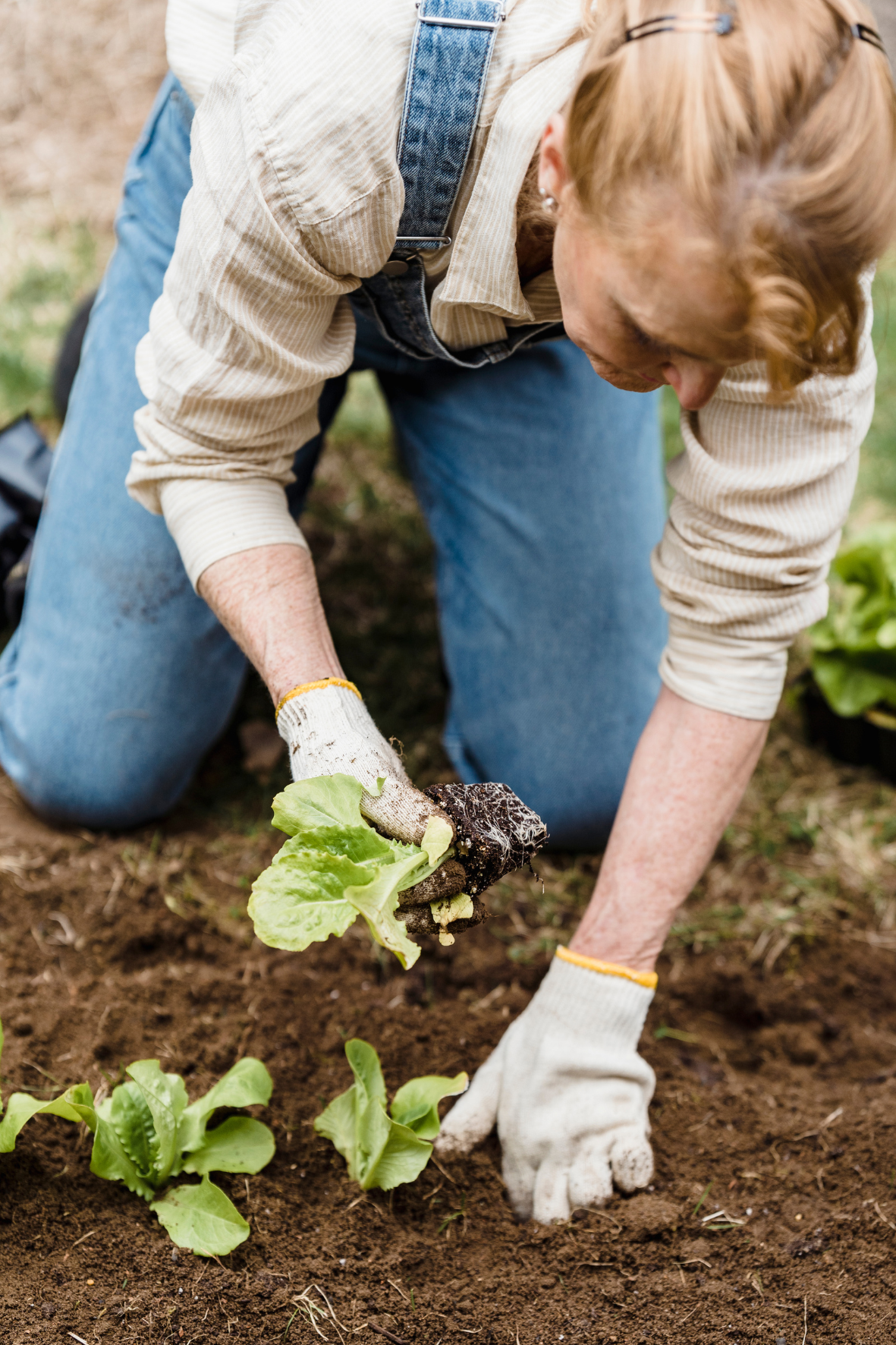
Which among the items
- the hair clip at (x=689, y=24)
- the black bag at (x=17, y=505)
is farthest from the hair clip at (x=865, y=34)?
the black bag at (x=17, y=505)

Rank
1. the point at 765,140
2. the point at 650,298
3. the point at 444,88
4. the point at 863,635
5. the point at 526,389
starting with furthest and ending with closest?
the point at 863,635, the point at 526,389, the point at 444,88, the point at 650,298, the point at 765,140

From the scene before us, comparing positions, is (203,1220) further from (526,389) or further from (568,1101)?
(526,389)

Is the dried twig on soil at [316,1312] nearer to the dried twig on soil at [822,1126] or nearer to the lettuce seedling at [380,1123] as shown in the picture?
the lettuce seedling at [380,1123]

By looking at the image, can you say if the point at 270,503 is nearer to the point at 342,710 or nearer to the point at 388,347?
the point at 342,710

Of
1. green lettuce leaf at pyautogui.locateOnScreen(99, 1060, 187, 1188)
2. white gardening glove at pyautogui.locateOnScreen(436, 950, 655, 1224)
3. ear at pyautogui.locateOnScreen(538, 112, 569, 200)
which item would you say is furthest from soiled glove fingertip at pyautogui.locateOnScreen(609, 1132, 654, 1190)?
ear at pyautogui.locateOnScreen(538, 112, 569, 200)

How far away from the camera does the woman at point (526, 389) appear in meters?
1.02

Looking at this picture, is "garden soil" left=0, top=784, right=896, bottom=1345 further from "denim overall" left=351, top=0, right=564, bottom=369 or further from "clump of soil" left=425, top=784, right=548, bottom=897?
"denim overall" left=351, top=0, right=564, bottom=369

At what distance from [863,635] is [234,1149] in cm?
171

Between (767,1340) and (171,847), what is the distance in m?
1.34

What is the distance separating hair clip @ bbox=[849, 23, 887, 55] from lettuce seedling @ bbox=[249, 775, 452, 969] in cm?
88

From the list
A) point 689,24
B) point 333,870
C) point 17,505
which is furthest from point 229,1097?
point 17,505

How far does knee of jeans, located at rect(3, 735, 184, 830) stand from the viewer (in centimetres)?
212

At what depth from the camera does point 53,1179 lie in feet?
4.66

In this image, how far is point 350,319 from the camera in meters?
1.62
